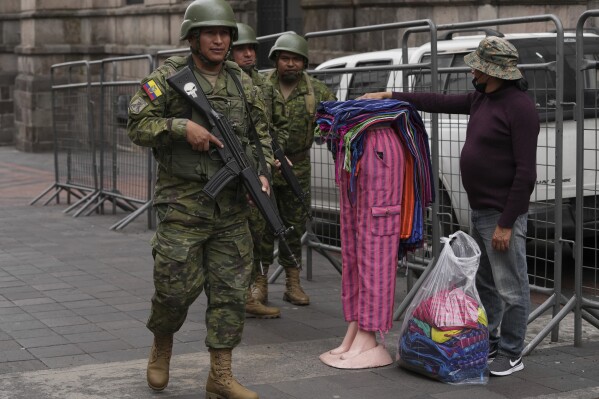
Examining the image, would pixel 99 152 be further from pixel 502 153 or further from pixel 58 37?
pixel 58 37

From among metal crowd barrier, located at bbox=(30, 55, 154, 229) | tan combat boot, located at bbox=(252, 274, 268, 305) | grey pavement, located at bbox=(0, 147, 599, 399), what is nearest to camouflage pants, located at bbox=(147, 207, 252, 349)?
grey pavement, located at bbox=(0, 147, 599, 399)

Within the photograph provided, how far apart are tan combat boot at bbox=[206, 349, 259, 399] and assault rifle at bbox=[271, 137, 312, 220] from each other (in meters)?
2.02

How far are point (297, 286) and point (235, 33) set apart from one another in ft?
9.36

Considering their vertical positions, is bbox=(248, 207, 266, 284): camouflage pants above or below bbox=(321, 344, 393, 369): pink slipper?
above

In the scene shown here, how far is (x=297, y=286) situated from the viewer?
830cm

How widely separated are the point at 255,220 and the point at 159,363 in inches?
73.6

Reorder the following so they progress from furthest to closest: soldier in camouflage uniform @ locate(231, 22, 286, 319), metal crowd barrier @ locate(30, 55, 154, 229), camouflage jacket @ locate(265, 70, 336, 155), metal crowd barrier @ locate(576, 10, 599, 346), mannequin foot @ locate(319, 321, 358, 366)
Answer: metal crowd barrier @ locate(30, 55, 154, 229), camouflage jacket @ locate(265, 70, 336, 155), soldier in camouflage uniform @ locate(231, 22, 286, 319), metal crowd barrier @ locate(576, 10, 599, 346), mannequin foot @ locate(319, 321, 358, 366)

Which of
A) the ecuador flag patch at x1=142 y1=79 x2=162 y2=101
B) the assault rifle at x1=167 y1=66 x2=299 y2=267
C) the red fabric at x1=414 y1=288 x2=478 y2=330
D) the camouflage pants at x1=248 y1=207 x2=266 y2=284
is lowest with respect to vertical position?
the red fabric at x1=414 y1=288 x2=478 y2=330

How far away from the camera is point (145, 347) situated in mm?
6941

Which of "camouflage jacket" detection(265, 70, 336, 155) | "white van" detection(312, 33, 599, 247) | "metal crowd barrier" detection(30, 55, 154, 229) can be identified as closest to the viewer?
"white van" detection(312, 33, 599, 247)

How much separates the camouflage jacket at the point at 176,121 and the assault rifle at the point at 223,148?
65 millimetres

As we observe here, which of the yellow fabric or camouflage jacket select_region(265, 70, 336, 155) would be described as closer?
the yellow fabric

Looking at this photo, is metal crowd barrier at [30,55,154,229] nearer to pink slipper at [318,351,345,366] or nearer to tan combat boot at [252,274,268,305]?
tan combat boot at [252,274,268,305]

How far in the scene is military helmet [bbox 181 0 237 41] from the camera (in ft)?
18.7
